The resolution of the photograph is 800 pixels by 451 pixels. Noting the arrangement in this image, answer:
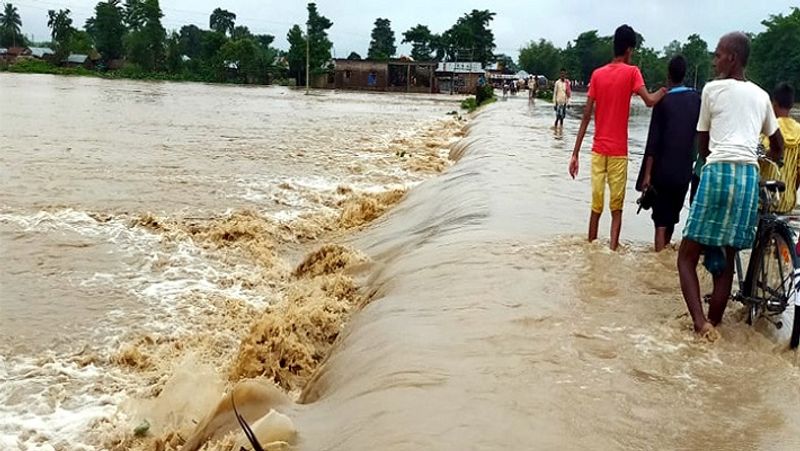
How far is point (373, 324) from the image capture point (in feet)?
16.1

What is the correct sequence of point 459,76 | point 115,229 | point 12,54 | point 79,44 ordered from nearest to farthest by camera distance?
point 115,229 < point 459,76 < point 79,44 < point 12,54

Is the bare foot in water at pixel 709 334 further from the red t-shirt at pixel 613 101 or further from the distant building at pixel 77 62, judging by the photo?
the distant building at pixel 77 62

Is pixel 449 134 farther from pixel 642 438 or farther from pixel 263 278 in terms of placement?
pixel 642 438

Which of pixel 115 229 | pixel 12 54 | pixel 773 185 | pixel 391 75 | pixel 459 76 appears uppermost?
pixel 12 54

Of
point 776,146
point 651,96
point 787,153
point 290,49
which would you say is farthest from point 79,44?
point 776,146

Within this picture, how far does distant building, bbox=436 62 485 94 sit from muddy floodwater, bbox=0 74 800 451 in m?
66.5

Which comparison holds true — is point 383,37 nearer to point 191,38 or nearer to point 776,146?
point 191,38

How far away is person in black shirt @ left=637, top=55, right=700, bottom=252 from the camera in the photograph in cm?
588

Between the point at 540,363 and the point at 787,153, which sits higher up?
the point at 787,153

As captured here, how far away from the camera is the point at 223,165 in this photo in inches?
640

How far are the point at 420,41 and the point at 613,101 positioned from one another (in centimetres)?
10154

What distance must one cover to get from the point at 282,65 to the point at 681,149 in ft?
303

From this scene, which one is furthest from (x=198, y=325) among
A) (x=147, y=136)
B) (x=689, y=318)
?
(x=147, y=136)

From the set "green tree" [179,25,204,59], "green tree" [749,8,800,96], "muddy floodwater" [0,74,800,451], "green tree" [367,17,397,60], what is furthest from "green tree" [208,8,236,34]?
"muddy floodwater" [0,74,800,451]
